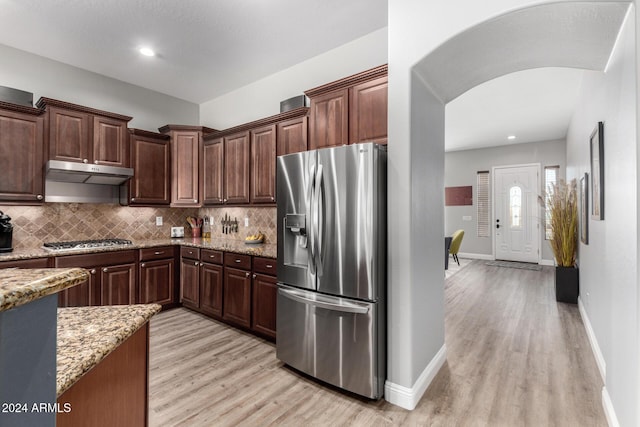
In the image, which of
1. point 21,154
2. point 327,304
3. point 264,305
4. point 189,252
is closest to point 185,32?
point 21,154

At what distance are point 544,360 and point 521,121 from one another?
452 cm

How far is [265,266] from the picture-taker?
302 centimetres

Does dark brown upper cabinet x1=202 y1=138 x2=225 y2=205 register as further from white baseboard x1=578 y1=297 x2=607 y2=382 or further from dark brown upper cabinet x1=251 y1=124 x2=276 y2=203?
white baseboard x1=578 y1=297 x2=607 y2=382

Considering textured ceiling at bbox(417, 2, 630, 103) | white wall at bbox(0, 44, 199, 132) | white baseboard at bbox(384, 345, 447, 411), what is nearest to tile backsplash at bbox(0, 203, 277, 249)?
white wall at bbox(0, 44, 199, 132)

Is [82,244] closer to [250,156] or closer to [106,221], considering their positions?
[106,221]

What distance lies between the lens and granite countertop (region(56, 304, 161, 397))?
799 millimetres

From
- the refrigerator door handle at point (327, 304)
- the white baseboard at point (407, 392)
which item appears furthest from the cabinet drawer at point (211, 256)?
the white baseboard at point (407, 392)

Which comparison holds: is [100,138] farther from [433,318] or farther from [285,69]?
[433,318]

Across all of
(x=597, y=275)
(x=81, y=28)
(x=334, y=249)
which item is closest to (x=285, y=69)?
(x=81, y=28)

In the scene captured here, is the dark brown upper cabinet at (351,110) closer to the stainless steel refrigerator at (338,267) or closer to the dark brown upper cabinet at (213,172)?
the stainless steel refrigerator at (338,267)

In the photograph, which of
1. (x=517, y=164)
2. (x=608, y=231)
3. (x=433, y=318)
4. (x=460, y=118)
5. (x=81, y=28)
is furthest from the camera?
(x=517, y=164)

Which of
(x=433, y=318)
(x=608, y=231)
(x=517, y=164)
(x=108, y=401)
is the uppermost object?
(x=517, y=164)

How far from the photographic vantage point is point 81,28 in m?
2.94

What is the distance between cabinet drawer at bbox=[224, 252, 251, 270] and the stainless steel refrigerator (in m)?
0.83
